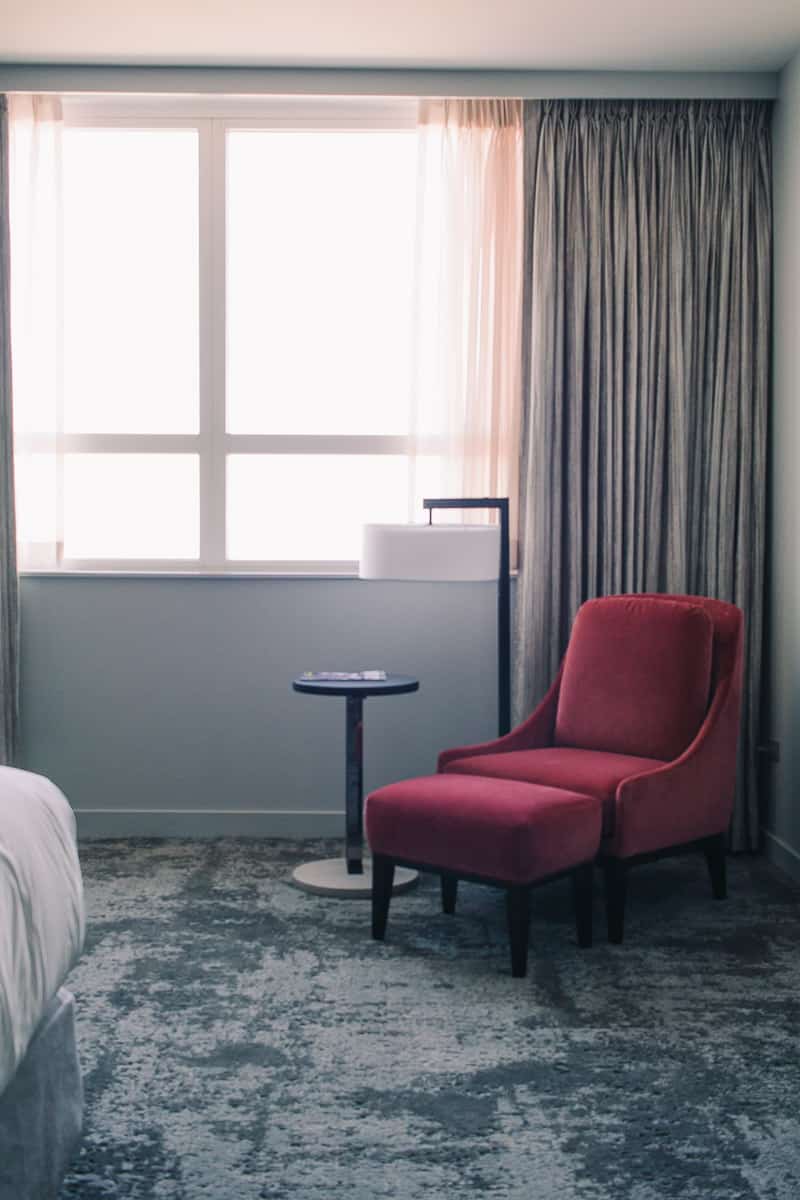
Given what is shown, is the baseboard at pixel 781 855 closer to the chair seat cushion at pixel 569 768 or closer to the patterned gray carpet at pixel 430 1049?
the patterned gray carpet at pixel 430 1049

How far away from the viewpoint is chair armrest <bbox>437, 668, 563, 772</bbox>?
12.7ft

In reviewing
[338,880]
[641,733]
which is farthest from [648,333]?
[338,880]

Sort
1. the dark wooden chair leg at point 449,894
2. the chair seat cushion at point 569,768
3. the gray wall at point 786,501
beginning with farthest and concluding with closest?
the gray wall at point 786,501 < the dark wooden chair leg at point 449,894 < the chair seat cushion at point 569,768

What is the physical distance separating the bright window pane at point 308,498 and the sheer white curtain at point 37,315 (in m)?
0.71

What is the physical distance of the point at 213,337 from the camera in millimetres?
4676

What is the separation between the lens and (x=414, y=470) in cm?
462

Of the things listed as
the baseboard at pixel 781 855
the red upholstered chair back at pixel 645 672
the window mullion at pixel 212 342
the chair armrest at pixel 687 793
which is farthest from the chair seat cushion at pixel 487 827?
the window mullion at pixel 212 342

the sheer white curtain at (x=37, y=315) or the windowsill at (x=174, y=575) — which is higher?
the sheer white curtain at (x=37, y=315)

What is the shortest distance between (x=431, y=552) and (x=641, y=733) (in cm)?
89

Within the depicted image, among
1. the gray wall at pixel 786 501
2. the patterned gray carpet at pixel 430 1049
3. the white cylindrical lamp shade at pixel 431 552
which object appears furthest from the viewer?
the gray wall at pixel 786 501

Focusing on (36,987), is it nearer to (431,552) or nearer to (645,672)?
(431,552)

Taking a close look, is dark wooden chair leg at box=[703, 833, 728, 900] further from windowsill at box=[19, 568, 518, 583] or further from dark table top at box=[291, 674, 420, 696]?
windowsill at box=[19, 568, 518, 583]

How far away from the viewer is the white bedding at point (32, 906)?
1.59m

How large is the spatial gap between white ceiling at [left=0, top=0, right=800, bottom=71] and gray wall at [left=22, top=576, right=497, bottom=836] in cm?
197
